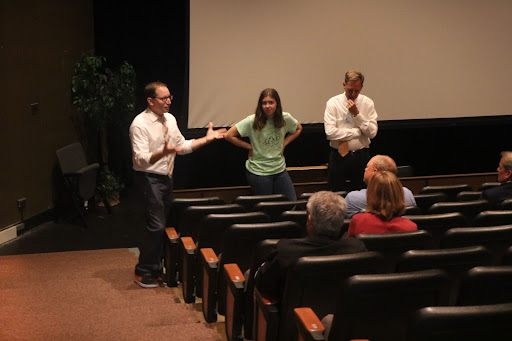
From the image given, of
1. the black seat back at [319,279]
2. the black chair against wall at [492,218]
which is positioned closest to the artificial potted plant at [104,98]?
the black chair against wall at [492,218]

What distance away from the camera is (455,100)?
868cm

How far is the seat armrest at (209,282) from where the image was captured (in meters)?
4.38

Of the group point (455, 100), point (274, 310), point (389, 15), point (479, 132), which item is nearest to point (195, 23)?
point (389, 15)

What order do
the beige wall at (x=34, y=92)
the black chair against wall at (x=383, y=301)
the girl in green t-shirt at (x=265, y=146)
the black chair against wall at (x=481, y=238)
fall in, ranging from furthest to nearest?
1. the beige wall at (x=34, y=92)
2. the girl in green t-shirt at (x=265, y=146)
3. the black chair against wall at (x=481, y=238)
4. the black chair against wall at (x=383, y=301)

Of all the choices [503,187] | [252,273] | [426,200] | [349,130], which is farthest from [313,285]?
[349,130]

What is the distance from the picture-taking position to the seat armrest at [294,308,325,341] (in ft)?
10.2

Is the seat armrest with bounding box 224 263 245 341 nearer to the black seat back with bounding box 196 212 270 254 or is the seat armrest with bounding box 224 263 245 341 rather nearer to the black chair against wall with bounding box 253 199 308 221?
the black seat back with bounding box 196 212 270 254

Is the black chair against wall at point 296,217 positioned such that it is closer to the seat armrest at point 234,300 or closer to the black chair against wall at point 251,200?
the seat armrest at point 234,300

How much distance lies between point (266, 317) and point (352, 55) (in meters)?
5.21

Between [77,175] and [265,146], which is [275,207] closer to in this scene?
[265,146]

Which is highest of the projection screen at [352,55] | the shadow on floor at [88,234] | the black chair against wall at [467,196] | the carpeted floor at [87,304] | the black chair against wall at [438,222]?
the projection screen at [352,55]

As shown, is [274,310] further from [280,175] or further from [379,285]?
[280,175]

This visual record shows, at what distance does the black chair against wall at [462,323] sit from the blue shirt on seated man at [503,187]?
2.89 meters

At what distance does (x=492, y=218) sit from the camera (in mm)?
4516
